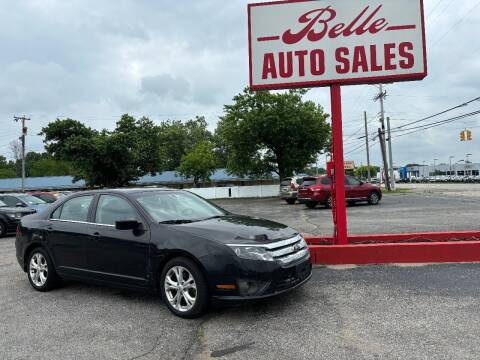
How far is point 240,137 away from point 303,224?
68.4 ft

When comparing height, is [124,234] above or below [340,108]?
below

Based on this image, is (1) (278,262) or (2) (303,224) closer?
(1) (278,262)

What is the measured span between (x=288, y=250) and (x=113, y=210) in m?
2.50

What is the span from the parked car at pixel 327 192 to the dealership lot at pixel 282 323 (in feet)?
46.7

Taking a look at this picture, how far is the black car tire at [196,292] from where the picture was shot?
15.5 feet

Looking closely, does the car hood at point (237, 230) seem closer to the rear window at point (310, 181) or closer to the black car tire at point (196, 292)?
the black car tire at point (196, 292)

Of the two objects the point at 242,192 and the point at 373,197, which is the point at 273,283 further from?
the point at 242,192

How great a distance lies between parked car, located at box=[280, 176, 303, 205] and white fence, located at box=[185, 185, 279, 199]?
14002 mm

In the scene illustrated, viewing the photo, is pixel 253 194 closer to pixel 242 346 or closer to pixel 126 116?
pixel 126 116

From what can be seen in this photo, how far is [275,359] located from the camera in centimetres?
375

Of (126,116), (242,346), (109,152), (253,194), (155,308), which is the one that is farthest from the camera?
(126,116)

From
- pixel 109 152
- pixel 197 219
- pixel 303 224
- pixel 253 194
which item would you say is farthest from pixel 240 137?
pixel 197 219

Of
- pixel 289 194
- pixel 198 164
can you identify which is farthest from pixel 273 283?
pixel 198 164

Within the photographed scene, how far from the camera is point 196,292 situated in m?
4.79
